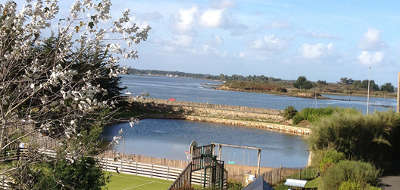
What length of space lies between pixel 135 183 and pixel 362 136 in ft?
33.1

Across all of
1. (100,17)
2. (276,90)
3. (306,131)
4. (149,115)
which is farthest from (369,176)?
(276,90)

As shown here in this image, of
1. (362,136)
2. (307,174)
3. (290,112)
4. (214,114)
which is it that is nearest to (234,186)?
(307,174)

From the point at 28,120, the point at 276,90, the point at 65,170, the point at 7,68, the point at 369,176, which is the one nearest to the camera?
the point at 28,120

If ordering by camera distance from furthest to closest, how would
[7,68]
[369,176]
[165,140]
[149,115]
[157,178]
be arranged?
[149,115] → [165,140] → [157,178] → [369,176] → [7,68]

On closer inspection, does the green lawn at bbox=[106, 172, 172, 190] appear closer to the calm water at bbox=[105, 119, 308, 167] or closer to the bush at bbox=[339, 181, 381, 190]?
the bush at bbox=[339, 181, 381, 190]

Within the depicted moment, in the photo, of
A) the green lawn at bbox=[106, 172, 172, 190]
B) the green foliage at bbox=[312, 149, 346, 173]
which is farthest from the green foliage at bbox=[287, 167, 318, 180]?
the green lawn at bbox=[106, 172, 172, 190]

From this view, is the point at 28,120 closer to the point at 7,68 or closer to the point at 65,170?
the point at 7,68

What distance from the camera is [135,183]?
1905 centimetres

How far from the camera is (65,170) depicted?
34.0 ft

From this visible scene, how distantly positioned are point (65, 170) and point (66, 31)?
533 cm

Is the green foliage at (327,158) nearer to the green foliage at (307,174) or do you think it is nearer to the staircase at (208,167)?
the green foliage at (307,174)

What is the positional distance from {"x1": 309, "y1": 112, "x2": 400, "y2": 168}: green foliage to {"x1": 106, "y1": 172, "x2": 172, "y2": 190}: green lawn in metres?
6.88

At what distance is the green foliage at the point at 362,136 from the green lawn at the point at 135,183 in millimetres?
6878

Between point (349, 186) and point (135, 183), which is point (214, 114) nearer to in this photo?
point (135, 183)
